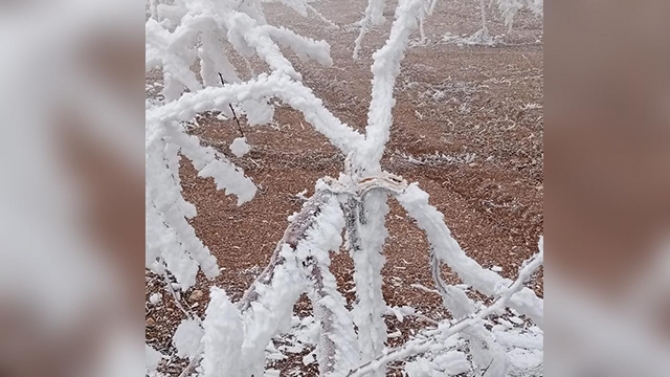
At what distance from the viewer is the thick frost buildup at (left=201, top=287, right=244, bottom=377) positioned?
2.60 ft

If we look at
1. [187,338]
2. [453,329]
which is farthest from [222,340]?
[453,329]

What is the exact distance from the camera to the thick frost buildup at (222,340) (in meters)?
0.79

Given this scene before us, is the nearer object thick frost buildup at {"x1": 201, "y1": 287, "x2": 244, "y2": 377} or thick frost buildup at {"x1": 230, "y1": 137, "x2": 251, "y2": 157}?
thick frost buildup at {"x1": 201, "y1": 287, "x2": 244, "y2": 377}

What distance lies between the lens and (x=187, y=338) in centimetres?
109

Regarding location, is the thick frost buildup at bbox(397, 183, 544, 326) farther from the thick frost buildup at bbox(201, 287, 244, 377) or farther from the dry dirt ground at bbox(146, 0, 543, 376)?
the thick frost buildup at bbox(201, 287, 244, 377)

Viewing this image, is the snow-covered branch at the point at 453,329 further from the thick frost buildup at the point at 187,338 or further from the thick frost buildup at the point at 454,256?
the thick frost buildup at the point at 187,338

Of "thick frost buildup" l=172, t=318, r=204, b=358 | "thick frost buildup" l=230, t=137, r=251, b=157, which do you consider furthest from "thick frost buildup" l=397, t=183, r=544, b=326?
"thick frost buildup" l=172, t=318, r=204, b=358

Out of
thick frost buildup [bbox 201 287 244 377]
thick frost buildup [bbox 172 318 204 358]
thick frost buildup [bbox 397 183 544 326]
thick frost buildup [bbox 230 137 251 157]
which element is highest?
thick frost buildup [bbox 230 137 251 157]

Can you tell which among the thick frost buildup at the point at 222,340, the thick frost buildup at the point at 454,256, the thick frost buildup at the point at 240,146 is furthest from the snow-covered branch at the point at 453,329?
the thick frost buildup at the point at 240,146

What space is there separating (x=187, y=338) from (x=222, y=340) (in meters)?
0.33

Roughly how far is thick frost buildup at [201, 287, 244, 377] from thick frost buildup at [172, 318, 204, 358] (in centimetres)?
29
